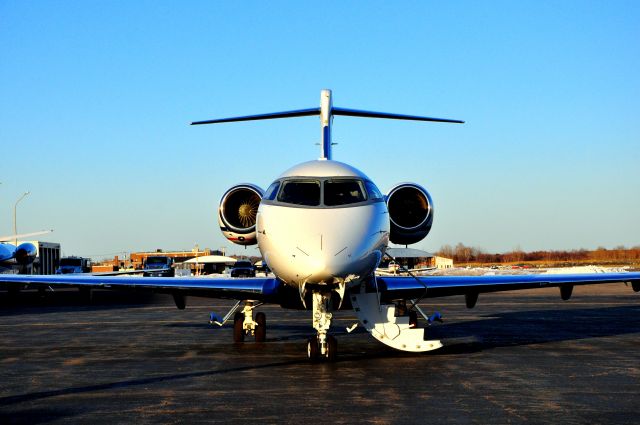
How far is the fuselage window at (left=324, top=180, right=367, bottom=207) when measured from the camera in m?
11.3

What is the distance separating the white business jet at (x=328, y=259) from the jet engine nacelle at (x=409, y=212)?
0.02 meters

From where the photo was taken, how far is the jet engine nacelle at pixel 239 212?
1459cm

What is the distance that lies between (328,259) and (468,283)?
167 inches

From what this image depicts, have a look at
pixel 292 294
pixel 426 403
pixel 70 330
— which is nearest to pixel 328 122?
pixel 292 294

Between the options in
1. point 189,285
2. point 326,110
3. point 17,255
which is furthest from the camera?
point 17,255

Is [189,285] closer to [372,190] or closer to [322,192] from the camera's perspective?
[322,192]

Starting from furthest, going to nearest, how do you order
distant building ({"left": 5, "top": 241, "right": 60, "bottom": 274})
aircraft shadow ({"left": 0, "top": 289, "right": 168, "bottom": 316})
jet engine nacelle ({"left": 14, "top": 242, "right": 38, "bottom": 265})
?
distant building ({"left": 5, "top": 241, "right": 60, "bottom": 274}) < jet engine nacelle ({"left": 14, "top": 242, "right": 38, "bottom": 265}) < aircraft shadow ({"left": 0, "top": 289, "right": 168, "bottom": 316})

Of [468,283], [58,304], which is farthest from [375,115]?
[58,304]

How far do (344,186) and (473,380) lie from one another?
11.8 ft

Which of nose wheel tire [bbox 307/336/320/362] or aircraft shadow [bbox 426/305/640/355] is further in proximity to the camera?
aircraft shadow [bbox 426/305/640/355]

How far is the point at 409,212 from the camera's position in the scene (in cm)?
1486

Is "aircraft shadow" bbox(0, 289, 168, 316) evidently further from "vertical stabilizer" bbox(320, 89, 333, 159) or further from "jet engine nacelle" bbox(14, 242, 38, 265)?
"vertical stabilizer" bbox(320, 89, 333, 159)

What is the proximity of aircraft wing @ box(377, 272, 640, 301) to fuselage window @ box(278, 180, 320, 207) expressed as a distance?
8.48 ft

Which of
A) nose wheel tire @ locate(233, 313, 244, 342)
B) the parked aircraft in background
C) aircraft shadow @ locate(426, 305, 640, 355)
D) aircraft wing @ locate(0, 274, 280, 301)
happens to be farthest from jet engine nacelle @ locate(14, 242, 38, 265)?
nose wheel tire @ locate(233, 313, 244, 342)
